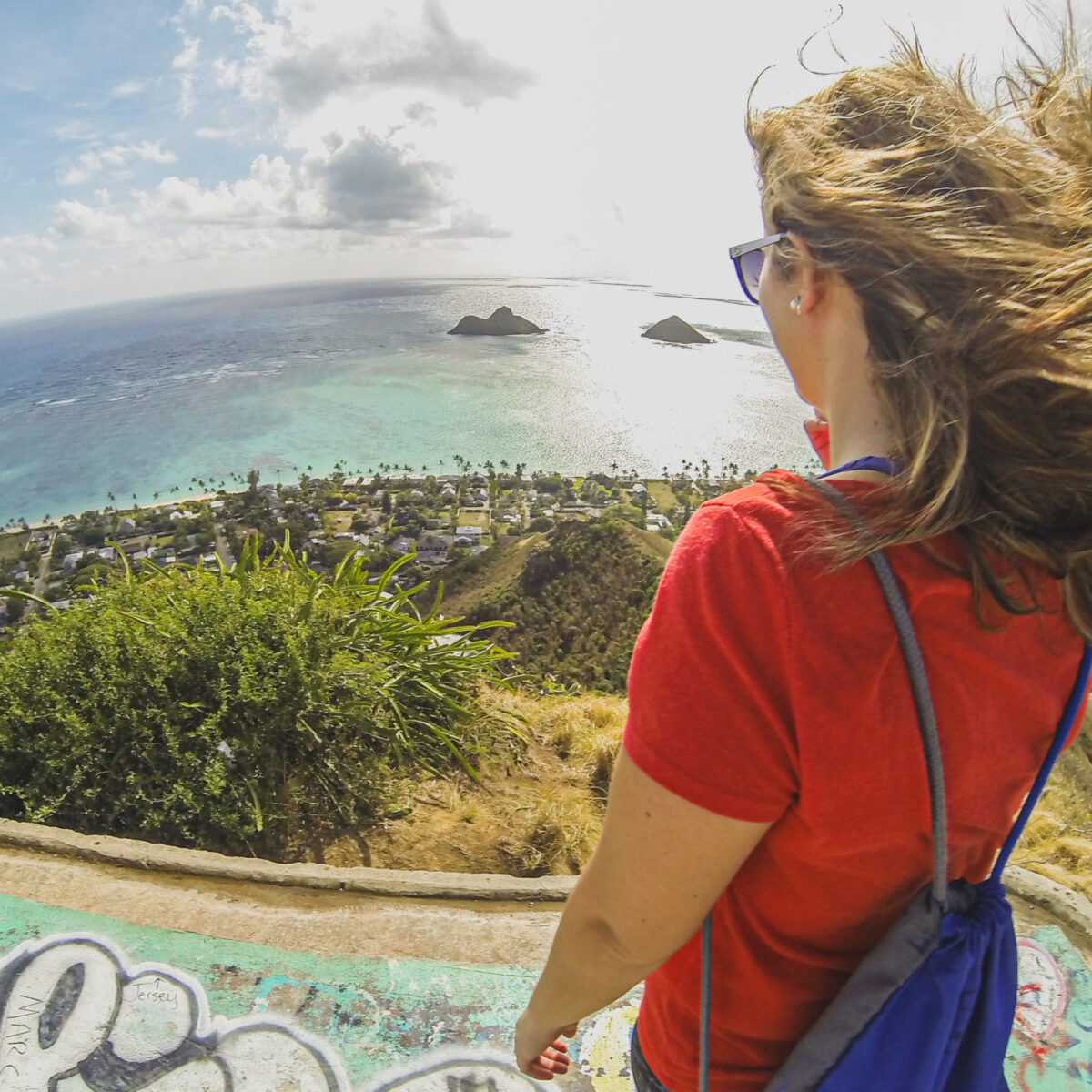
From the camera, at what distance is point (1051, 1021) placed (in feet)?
7.15

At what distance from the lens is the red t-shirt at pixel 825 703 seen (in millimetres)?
690

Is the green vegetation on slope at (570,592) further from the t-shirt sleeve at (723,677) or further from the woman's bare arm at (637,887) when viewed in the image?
the t-shirt sleeve at (723,677)

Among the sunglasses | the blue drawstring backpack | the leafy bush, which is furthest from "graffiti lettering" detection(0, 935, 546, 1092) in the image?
the sunglasses

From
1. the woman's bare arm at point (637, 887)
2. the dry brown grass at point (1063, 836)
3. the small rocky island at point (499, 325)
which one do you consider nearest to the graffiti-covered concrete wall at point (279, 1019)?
the dry brown grass at point (1063, 836)

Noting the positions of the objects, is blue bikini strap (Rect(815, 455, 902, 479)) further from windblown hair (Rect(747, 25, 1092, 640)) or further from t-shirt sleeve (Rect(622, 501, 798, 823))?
t-shirt sleeve (Rect(622, 501, 798, 823))

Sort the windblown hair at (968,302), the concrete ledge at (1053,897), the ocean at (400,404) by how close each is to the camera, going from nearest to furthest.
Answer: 1. the windblown hair at (968,302)
2. the concrete ledge at (1053,897)
3. the ocean at (400,404)

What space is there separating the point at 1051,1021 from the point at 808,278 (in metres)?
2.48

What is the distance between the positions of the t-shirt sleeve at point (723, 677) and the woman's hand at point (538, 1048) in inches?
22.2

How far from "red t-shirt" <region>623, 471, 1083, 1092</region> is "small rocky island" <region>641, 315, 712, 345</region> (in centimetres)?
1935

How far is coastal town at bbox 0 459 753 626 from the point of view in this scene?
10315 mm

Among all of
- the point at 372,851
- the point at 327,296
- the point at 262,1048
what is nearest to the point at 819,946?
the point at 262,1048

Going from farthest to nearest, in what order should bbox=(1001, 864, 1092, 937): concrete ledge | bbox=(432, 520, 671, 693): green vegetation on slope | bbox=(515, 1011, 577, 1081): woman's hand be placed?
bbox=(432, 520, 671, 693): green vegetation on slope
bbox=(1001, 864, 1092, 937): concrete ledge
bbox=(515, 1011, 577, 1081): woman's hand

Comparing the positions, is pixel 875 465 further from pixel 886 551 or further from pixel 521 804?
pixel 521 804

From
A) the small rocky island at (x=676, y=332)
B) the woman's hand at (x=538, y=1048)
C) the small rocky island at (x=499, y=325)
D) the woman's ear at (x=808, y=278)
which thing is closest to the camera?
the woman's ear at (x=808, y=278)
